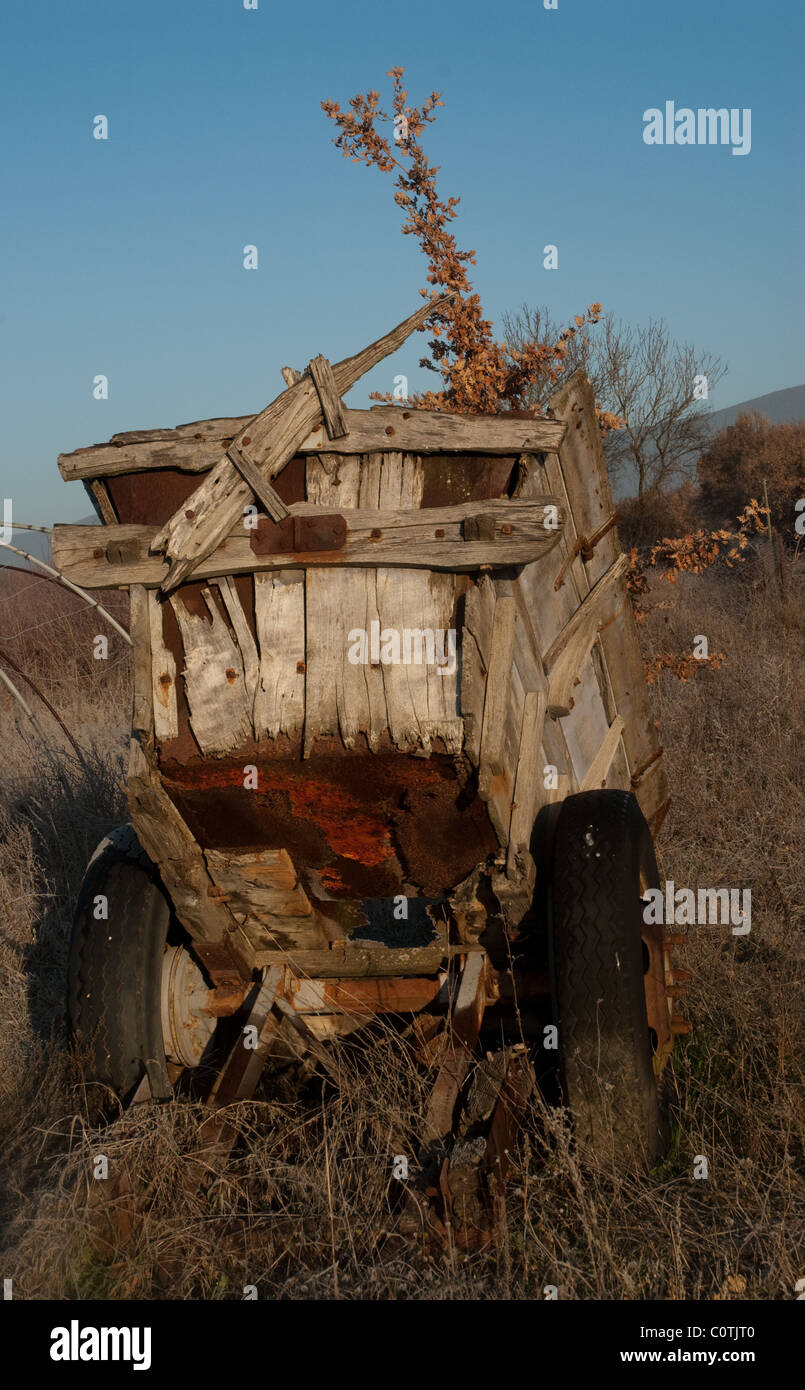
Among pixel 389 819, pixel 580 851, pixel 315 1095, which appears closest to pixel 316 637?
pixel 389 819

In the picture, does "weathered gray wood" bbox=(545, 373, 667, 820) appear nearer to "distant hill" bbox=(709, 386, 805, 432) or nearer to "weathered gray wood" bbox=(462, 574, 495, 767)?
"weathered gray wood" bbox=(462, 574, 495, 767)

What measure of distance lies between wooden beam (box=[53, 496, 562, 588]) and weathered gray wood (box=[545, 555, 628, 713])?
2.62 feet

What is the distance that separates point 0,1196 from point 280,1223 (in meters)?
0.96

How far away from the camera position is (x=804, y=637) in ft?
32.3

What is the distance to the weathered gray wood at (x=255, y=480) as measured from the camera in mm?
2881

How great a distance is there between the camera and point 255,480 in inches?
113

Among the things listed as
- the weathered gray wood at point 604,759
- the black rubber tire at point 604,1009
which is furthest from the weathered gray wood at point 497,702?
the weathered gray wood at point 604,759

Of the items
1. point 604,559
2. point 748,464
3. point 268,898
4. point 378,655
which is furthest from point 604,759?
point 748,464

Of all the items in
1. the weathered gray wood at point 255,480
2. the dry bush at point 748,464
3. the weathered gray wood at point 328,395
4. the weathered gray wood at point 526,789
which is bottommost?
the weathered gray wood at point 526,789

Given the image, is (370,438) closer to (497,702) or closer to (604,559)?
(497,702)

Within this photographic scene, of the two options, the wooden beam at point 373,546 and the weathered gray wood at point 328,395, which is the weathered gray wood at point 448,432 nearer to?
the weathered gray wood at point 328,395

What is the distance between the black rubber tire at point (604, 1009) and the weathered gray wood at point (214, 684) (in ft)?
3.47

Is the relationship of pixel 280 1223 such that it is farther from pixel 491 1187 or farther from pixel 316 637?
pixel 316 637

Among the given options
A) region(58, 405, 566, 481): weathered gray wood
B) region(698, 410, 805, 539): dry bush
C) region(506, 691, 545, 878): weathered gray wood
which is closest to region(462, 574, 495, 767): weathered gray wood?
region(506, 691, 545, 878): weathered gray wood
